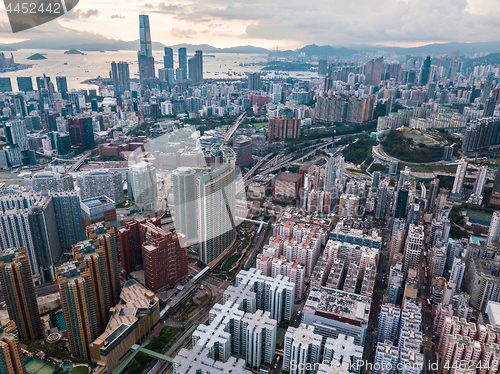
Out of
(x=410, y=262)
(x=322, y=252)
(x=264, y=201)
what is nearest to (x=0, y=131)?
(x=264, y=201)

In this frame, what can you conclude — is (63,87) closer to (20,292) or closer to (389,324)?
(20,292)

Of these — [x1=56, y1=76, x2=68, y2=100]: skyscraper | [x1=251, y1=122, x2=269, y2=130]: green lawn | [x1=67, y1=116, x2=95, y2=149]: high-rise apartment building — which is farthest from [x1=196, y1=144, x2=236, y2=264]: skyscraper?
[x1=56, y1=76, x2=68, y2=100]: skyscraper

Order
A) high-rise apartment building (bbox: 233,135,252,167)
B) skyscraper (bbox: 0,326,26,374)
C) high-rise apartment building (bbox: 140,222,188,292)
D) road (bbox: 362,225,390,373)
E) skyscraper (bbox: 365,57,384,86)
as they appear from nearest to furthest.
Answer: skyscraper (bbox: 0,326,26,374) < road (bbox: 362,225,390,373) < high-rise apartment building (bbox: 140,222,188,292) < high-rise apartment building (bbox: 233,135,252,167) < skyscraper (bbox: 365,57,384,86)

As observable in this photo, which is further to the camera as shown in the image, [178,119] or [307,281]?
[178,119]

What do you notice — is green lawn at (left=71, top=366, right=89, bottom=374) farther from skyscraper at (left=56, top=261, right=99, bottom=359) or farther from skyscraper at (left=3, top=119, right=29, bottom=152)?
skyscraper at (left=3, top=119, right=29, bottom=152)

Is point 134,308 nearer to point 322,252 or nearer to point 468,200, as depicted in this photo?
point 322,252

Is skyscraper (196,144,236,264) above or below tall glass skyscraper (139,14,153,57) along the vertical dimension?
below
